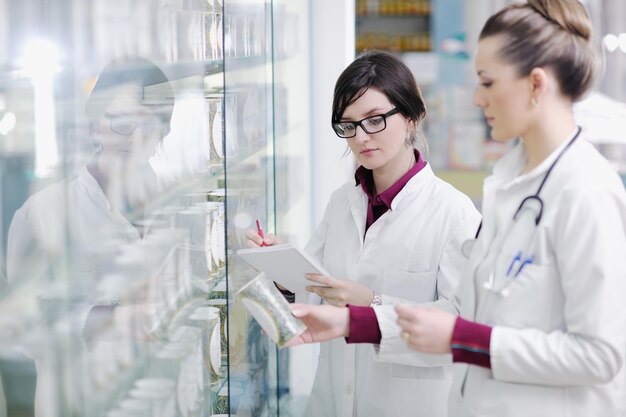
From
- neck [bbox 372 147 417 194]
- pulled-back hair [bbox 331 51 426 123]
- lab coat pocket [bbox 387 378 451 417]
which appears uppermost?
pulled-back hair [bbox 331 51 426 123]

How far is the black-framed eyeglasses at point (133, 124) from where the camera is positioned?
4.43 ft

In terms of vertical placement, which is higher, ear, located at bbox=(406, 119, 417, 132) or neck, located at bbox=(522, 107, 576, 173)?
neck, located at bbox=(522, 107, 576, 173)

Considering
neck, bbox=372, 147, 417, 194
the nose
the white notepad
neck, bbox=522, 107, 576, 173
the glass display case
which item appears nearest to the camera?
the glass display case

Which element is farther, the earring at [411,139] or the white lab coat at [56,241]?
the earring at [411,139]

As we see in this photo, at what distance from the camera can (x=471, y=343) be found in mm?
1484

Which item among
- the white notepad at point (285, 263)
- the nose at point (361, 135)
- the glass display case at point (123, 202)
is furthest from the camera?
the nose at point (361, 135)

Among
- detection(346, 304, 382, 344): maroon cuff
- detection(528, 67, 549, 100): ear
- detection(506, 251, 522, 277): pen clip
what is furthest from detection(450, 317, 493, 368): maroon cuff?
detection(528, 67, 549, 100): ear

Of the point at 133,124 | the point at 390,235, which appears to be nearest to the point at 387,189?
the point at 390,235

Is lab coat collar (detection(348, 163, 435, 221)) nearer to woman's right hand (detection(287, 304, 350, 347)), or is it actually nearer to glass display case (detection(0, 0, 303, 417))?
glass display case (detection(0, 0, 303, 417))

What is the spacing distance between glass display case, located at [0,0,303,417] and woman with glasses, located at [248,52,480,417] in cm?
30

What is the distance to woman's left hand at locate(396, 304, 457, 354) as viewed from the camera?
150cm

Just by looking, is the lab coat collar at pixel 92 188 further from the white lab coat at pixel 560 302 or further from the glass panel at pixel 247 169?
the white lab coat at pixel 560 302

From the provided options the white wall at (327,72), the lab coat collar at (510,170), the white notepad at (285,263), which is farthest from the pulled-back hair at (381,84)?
the white wall at (327,72)

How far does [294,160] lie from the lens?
3.50 metres
